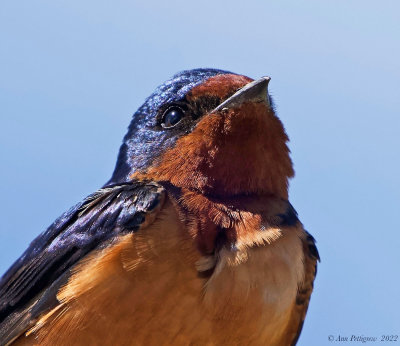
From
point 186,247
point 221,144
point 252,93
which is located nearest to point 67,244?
point 186,247

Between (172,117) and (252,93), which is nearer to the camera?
(252,93)

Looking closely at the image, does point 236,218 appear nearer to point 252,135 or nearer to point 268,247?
point 268,247

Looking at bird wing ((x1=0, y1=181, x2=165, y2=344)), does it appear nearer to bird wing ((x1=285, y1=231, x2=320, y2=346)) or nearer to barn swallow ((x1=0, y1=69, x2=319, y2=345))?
barn swallow ((x1=0, y1=69, x2=319, y2=345))

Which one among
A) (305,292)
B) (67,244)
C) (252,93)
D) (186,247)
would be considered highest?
(252,93)

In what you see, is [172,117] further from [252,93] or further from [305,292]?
[305,292]

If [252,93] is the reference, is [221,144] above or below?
below

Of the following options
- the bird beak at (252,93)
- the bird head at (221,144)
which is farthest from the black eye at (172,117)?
the bird beak at (252,93)

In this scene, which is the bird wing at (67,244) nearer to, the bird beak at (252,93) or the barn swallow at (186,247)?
the barn swallow at (186,247)
